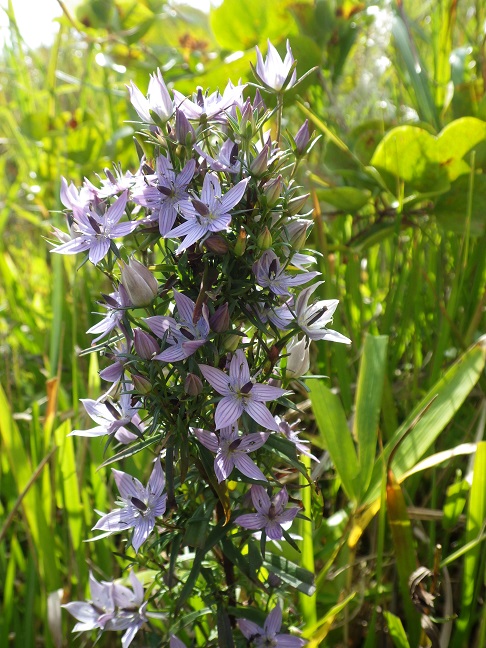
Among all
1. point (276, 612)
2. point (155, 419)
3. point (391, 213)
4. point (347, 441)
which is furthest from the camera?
point (391, 213)

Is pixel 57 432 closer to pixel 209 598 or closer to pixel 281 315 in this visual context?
pixel 209 598

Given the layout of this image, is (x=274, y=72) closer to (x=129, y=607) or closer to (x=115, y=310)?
(x=115, y=310)

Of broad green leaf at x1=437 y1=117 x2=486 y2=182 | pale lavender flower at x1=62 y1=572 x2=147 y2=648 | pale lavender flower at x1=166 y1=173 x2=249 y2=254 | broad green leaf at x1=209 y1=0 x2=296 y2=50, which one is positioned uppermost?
broad green leaf at x1=209 y1=0 x2=296 y2=50

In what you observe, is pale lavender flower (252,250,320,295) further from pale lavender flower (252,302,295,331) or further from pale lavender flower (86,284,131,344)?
pale lavender flower (86,284,131,344)

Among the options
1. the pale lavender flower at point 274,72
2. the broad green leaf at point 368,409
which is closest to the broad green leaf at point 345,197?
the broad green leaf at point 368,409

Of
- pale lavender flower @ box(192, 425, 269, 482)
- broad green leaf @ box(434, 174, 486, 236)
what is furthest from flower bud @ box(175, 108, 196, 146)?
broad green leaf @ box(434, 174, 486, 236)

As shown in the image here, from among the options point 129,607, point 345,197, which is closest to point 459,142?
point 345,197

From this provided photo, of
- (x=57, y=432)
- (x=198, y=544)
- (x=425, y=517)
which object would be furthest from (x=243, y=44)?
(x=198, y=544)

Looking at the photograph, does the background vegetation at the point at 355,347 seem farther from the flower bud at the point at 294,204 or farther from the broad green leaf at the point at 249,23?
the flower bud at the point at 294,204
